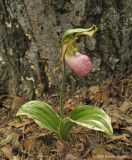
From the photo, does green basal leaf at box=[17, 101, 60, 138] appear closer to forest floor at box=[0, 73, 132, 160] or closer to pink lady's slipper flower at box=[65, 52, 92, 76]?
forest floor at box=[0, 73, 132, 160]

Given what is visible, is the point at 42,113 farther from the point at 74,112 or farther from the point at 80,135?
the point at 80,135

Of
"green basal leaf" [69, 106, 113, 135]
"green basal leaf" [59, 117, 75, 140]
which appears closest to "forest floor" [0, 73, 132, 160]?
"green basal leaf" [59, 117, 75, 140]

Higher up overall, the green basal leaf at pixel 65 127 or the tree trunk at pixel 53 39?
the tree trunk at pixel 53 39

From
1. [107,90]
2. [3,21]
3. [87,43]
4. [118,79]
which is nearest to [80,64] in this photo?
[87,43]

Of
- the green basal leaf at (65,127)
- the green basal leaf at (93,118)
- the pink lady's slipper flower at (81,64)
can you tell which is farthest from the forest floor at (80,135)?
the pink lady's slipper flower at (81,64)

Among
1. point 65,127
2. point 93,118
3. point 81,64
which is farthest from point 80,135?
point 81,64

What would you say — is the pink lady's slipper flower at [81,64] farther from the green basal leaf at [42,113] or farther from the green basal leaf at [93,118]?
the green basal leaf at [42,113]

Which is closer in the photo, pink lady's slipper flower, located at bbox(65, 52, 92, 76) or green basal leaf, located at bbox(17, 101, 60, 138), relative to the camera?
pink lady's slipper flower, located at bbox(65, 52, 92, 76)
